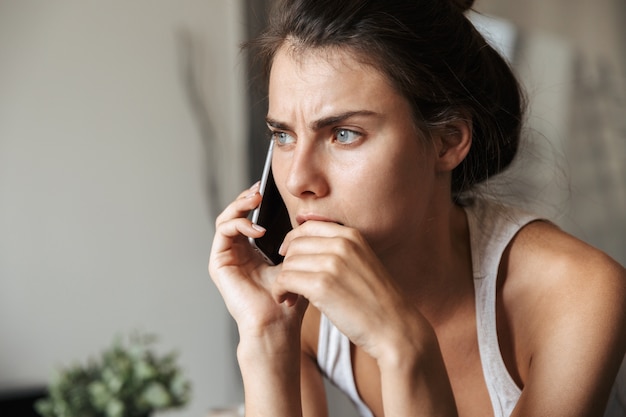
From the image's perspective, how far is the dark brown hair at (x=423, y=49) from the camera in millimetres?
1034

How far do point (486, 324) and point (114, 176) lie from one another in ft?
4.09

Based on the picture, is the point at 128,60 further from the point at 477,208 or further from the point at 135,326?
the point at 477,208

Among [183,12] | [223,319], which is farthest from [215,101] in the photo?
[223,319]

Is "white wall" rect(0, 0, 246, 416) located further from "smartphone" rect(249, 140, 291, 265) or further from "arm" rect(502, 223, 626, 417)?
"arm" rect(502, 223, 626, 417)

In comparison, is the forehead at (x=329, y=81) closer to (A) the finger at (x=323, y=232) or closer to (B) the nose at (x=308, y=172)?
(B) the nose at (x=308, y=172)

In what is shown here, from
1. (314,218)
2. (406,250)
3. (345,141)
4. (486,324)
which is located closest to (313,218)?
(314,218)

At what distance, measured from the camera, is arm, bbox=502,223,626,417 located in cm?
104

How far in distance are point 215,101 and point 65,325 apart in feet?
2.59

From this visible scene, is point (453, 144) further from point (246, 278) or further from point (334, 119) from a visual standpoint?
point (246, 278)

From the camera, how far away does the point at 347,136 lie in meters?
1.00

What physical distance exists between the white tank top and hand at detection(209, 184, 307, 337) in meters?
0.19

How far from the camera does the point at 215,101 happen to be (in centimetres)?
225

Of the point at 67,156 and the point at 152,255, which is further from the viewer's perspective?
the point at 152,255

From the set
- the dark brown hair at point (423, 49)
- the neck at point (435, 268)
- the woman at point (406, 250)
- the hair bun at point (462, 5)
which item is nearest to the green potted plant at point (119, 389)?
the woman at point (406, 250)
